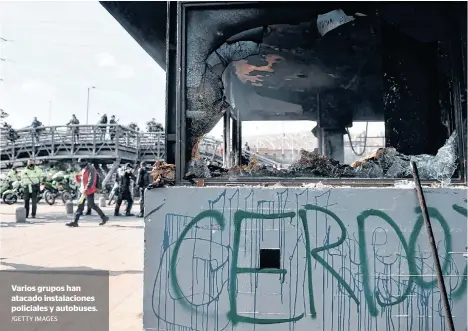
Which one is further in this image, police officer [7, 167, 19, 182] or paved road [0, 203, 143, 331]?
police officer [7, 167, 19, 182]

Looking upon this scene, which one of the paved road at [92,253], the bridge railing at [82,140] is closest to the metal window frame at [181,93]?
the paved road at [92,253]

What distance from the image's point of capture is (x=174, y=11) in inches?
159

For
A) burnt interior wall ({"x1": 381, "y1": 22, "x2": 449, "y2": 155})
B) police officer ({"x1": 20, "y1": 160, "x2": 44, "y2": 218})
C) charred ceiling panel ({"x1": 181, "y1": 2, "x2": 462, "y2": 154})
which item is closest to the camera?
charred ceiling panel ({"x1": 181, "y1": 2, "x2": 462, "y2": 154})

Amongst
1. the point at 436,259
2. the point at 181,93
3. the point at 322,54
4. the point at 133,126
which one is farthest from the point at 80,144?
the point at 436,259

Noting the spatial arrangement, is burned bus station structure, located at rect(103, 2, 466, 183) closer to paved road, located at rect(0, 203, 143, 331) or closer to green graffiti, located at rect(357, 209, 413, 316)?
green graffiti, located at rect(357, 209, 413, 316)

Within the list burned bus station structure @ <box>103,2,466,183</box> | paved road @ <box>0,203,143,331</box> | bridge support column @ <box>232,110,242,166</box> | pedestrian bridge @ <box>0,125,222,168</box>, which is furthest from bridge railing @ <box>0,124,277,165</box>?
burned bus station structure @ <box>103,2,466,183</box>

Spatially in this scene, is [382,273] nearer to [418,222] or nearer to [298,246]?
[418,222]

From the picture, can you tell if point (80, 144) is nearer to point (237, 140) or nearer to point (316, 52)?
point (237, 140)

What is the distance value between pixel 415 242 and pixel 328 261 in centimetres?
73

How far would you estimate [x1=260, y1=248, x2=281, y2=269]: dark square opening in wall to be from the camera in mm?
3494

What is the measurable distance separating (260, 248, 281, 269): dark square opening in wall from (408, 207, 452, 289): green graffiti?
42.7 inches

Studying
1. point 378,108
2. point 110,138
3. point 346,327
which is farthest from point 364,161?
point 110,138

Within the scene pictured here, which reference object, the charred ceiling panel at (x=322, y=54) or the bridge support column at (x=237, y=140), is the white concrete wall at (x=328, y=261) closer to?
the charred ceiling panel at (x=322, y=54)

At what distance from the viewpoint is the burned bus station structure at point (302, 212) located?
346cm
